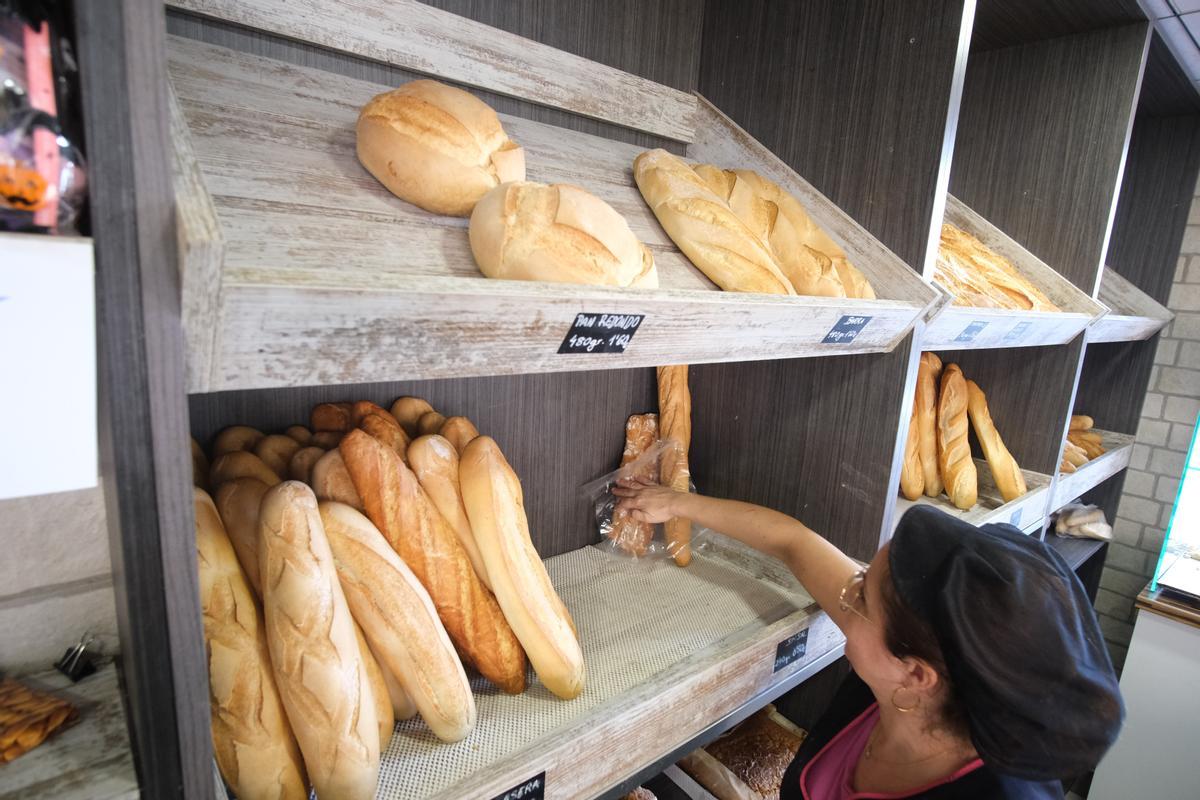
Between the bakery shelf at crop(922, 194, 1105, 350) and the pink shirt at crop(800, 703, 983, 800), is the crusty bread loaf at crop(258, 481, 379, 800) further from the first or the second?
the bakery shelf at crop(922, 194, 1105, 350)

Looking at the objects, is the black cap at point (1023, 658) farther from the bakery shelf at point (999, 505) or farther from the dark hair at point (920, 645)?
the bakery shelf at point (999, 505)

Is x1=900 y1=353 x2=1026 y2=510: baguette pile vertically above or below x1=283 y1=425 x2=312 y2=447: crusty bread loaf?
below

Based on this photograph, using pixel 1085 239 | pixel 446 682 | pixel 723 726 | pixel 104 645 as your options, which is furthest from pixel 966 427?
pixel 104 645

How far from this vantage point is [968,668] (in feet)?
2.60

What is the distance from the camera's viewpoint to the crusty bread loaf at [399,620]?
800 millimetres

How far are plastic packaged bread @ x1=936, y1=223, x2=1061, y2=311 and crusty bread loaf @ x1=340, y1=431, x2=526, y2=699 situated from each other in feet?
4.03

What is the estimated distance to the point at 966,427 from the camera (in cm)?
194

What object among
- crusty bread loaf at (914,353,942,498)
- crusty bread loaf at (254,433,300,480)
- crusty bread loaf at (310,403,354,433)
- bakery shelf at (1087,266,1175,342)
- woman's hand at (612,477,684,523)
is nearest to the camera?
crusty bread loaf at (254,433,300,480)

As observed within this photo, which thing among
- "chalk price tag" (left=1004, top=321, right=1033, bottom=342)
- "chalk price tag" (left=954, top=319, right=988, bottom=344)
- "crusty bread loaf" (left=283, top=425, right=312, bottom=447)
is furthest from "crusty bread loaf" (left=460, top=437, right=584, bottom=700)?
"chalk price tag" (left=1004, top=321, right=1033, bottom=342)

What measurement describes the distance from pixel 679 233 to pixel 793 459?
66 centimetres

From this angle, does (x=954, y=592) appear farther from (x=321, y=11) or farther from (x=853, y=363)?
(x=321, y=11)

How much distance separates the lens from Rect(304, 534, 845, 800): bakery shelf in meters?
0.83

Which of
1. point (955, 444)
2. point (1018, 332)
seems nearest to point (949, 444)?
point (955, 444)

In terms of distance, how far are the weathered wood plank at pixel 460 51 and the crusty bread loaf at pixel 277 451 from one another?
1.80 feet
